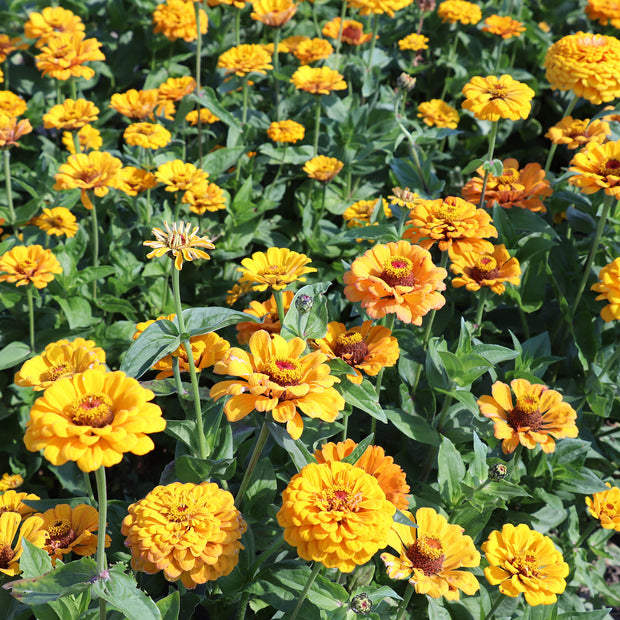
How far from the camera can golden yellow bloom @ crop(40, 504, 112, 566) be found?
55.6 inches

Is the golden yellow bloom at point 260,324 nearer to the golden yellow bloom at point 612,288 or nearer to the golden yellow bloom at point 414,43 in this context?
the golden yellow bloom at point 612,288

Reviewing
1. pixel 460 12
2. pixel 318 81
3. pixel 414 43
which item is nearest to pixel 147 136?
pixel 318 81

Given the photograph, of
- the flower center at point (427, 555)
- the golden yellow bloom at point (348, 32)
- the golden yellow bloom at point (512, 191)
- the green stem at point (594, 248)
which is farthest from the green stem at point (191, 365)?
the golden yellow bloom at point (348, 32)

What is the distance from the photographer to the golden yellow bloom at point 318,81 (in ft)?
Answer: 8.83

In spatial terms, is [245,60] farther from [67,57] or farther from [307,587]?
[307,587]

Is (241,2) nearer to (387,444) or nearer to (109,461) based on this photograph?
(387,444)

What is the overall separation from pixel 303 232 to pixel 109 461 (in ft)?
5.86

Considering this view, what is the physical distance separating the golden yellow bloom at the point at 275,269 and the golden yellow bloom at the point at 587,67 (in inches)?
47.1

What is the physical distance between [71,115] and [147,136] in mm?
314

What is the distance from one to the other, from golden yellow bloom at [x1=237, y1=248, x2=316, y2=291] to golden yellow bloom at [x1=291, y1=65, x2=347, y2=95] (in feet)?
3.95

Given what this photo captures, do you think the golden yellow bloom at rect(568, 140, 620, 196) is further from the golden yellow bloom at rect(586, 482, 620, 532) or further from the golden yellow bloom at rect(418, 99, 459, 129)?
the golden yellow bloom at rect(418, 99, 459, 129)

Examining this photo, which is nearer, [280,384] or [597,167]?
[280,384]

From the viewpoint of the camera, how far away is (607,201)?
2.01 meters

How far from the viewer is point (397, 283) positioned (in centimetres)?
154
